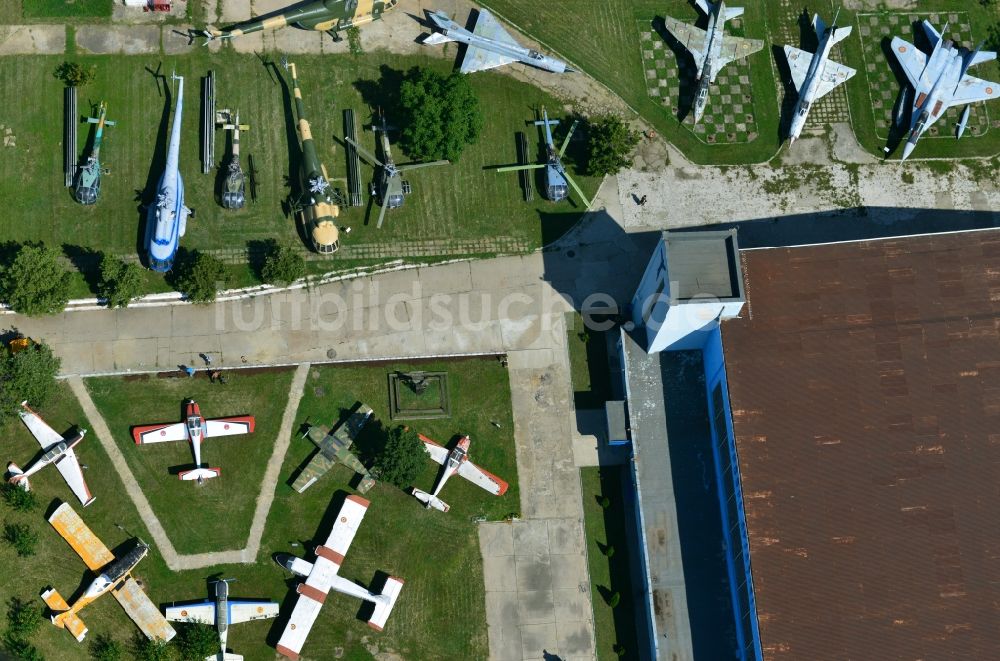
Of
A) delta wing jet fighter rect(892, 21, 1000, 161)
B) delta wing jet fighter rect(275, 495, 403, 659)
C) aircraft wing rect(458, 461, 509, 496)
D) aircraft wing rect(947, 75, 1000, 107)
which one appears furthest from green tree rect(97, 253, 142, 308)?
aircraft wing rect(947, 75, 1000, 107)

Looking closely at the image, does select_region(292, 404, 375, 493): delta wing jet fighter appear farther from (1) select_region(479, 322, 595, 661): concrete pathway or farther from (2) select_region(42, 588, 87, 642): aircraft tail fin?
(2) select_region(42, 588, 87, 642): aircraft tail fin

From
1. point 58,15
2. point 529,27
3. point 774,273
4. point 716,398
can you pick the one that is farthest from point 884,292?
point 58,15

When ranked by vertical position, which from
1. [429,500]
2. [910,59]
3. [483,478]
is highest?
[910,59]

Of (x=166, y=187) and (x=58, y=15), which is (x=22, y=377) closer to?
(x=166, y=187)

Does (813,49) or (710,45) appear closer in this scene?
(710,45)

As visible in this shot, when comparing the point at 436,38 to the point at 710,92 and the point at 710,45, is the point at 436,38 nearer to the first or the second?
the point at 710,45

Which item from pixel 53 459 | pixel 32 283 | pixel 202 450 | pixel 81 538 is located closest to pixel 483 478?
pixel 202 450

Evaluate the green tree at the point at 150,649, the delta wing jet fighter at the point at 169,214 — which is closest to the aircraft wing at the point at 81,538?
the green tree at the point at 150,649
